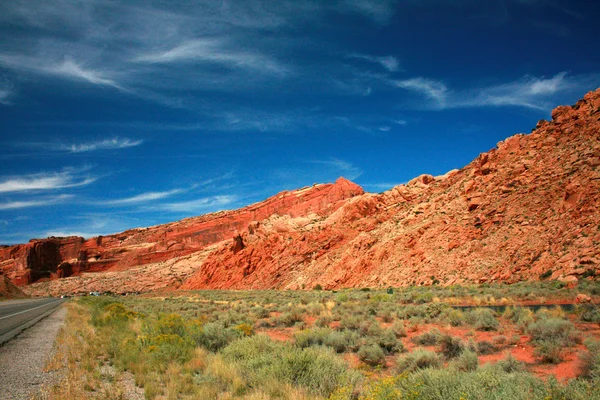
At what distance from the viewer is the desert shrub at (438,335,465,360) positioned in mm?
9477

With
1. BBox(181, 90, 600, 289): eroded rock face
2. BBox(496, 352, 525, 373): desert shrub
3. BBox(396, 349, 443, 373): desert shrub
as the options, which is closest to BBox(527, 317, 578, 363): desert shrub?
BBox(496, 352, 525, 373): desert shrub

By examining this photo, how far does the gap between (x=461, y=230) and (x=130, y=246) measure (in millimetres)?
103635

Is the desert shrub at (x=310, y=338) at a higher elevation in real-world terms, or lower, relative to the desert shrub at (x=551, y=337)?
higher

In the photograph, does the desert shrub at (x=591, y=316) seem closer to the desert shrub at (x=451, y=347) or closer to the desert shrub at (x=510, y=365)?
the desert shrub at (x=451, y=347)

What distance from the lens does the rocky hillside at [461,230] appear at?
29.6 metres


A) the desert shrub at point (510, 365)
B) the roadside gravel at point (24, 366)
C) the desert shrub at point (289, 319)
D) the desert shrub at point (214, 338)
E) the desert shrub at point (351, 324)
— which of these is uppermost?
the roadside gravel at point (24, 366)

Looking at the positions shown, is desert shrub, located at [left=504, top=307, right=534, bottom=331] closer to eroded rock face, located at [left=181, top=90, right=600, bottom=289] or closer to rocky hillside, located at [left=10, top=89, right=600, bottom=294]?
eroded rock face, located at [left=181, top=90, right=600, bottom=289]

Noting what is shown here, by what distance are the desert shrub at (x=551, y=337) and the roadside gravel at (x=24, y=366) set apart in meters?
10.6

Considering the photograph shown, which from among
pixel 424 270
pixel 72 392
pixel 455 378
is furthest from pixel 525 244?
pixel 72 392

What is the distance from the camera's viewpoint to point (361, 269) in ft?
151

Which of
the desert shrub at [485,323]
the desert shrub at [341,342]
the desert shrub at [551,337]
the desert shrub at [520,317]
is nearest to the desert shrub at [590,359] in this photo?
the desert shrub at [551,337]

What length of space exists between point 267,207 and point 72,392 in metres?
99.6

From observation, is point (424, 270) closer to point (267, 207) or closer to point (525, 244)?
point (525, 244)

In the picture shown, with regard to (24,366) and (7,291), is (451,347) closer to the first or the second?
(24,366)
